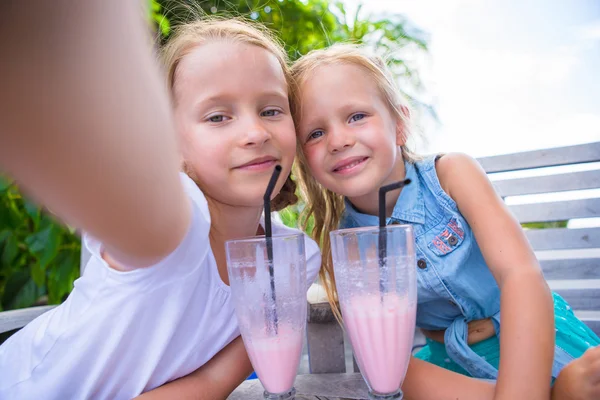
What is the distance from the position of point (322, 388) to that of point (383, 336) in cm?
47

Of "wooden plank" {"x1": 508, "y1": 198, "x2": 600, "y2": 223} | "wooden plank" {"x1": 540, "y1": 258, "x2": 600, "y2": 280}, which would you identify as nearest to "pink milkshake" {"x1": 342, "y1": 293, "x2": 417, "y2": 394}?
"wooden plank" {"x1": 508, "y1": 198, "x2": 600, "y2": 223}

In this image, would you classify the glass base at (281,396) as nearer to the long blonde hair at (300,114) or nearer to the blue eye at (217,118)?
the long blonde hair at (300,114)

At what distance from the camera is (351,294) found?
0.88 metres

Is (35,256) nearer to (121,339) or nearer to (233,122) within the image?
(121,339)

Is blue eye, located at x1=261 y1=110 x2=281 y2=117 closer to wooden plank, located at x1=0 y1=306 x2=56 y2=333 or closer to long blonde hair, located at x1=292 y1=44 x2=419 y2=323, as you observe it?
long blonde hair, located at x1=292 y1=44 x2=419 y2=323

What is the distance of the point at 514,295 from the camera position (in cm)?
108

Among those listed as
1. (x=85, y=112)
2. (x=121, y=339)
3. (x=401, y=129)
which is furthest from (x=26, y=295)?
(x=85, y=112)

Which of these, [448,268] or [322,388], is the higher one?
[448,268]

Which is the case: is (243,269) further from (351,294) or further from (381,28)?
(381,28)

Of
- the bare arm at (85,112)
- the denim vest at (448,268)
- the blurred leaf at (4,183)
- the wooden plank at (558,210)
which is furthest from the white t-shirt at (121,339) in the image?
the wooden plank at (558,210)

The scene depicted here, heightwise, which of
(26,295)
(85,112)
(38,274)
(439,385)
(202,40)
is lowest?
(439,385)

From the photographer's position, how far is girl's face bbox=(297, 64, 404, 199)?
1.38 meters

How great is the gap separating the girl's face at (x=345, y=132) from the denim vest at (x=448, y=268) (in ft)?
0.56

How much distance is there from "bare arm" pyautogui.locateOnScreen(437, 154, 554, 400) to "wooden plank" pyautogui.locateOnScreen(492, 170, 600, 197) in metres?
1.48
